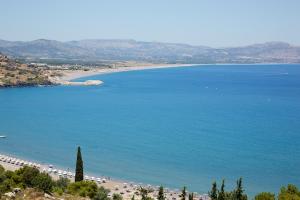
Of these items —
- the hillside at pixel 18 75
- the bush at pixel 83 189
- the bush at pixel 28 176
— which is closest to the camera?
the bush at pixel 28 176

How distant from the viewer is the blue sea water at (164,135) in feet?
151

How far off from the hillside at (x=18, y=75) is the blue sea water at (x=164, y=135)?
1479cm

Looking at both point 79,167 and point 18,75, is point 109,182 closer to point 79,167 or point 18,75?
point 79,167

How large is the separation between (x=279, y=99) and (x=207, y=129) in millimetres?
47021

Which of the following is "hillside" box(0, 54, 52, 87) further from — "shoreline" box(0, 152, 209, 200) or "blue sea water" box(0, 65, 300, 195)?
"shoreline" box(0, 152, 209, 200)

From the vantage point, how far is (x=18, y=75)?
13038cm

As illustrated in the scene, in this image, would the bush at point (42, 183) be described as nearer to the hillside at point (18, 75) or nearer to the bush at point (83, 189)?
the bush at point (83, 189)

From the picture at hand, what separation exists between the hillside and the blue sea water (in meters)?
14.8

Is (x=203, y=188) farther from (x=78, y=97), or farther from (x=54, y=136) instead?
(x=78, y=97)

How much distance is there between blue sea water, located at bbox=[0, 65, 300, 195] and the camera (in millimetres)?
45938

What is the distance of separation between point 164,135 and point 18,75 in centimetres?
8055

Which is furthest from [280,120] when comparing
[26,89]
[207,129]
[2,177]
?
[26,89]

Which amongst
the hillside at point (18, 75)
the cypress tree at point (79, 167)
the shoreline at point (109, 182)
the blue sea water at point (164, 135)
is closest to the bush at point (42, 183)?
the cypress tree at point (79, 167)

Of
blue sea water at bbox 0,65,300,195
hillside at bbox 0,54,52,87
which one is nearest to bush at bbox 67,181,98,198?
blue sea water at bbox 0,65,300,195
